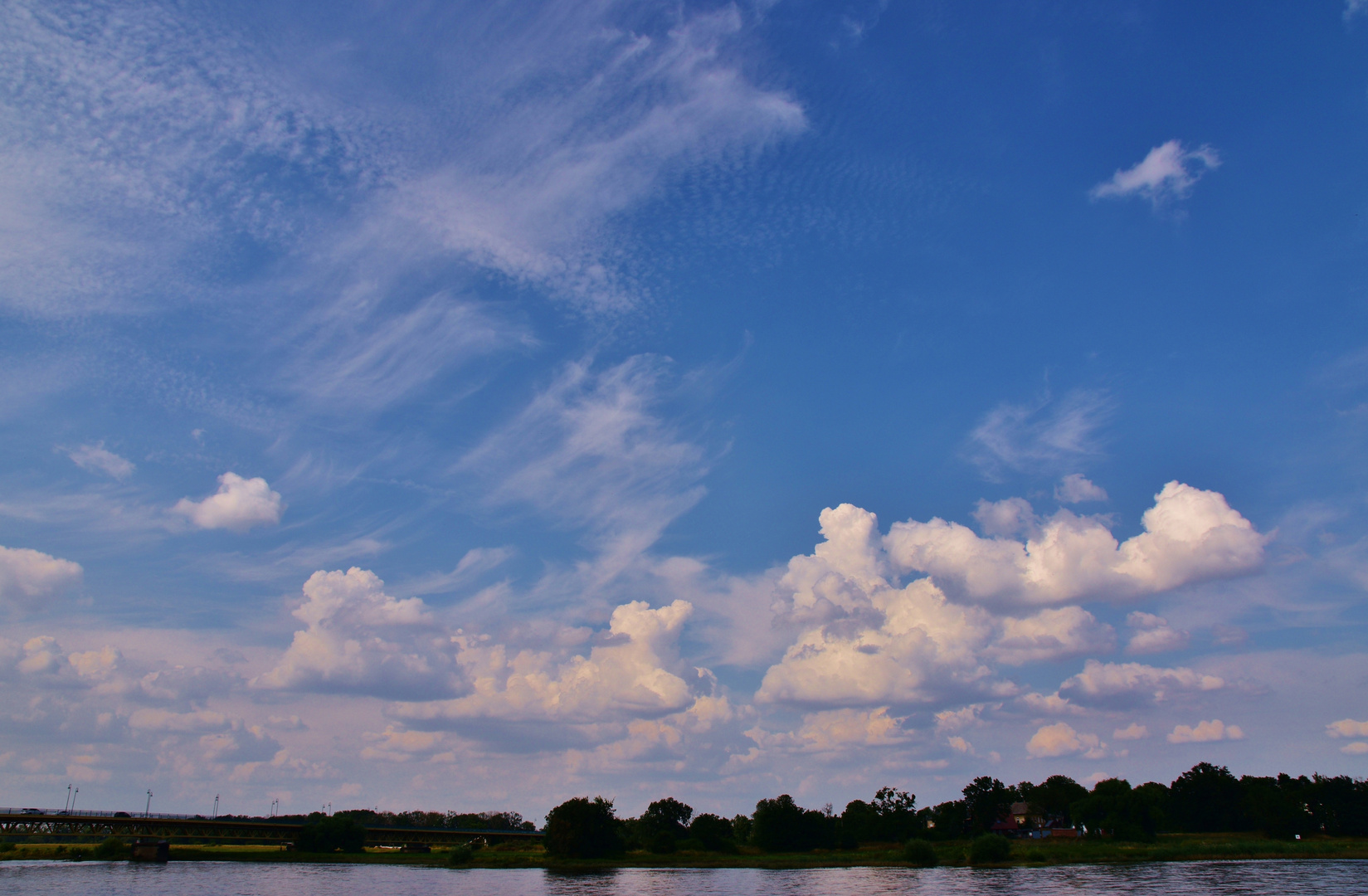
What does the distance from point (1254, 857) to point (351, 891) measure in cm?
16185

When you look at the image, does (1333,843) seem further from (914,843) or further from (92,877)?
(92,877)

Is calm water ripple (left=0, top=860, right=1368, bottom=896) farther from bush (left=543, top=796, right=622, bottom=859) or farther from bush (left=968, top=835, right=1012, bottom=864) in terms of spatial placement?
bush (left=543, top=796, right=622, bottom=859)

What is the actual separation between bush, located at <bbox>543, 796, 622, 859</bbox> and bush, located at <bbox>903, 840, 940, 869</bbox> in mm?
70265

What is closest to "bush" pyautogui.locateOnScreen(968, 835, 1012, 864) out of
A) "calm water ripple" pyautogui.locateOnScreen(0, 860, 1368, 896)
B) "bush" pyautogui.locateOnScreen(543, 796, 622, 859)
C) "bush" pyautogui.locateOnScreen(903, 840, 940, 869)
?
"bush" pyautogui.locateOnScreen(903, 840, 940, 869)

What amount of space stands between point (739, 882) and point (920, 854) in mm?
50777

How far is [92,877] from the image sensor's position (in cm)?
15112

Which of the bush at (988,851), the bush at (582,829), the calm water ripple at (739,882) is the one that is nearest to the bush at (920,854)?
the bush at (988,851)

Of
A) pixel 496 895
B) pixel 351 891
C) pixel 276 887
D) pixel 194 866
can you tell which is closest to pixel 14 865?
pixel 194 866

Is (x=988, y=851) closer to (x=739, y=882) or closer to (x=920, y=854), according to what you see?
(x=920, y=854)

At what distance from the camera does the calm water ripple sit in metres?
99.0

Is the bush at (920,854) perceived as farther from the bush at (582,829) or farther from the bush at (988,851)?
the bush at (582,829)

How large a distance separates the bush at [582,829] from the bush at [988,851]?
8241 cm

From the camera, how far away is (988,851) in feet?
513

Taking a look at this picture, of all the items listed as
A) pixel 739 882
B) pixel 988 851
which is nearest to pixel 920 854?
pixel 988 851
